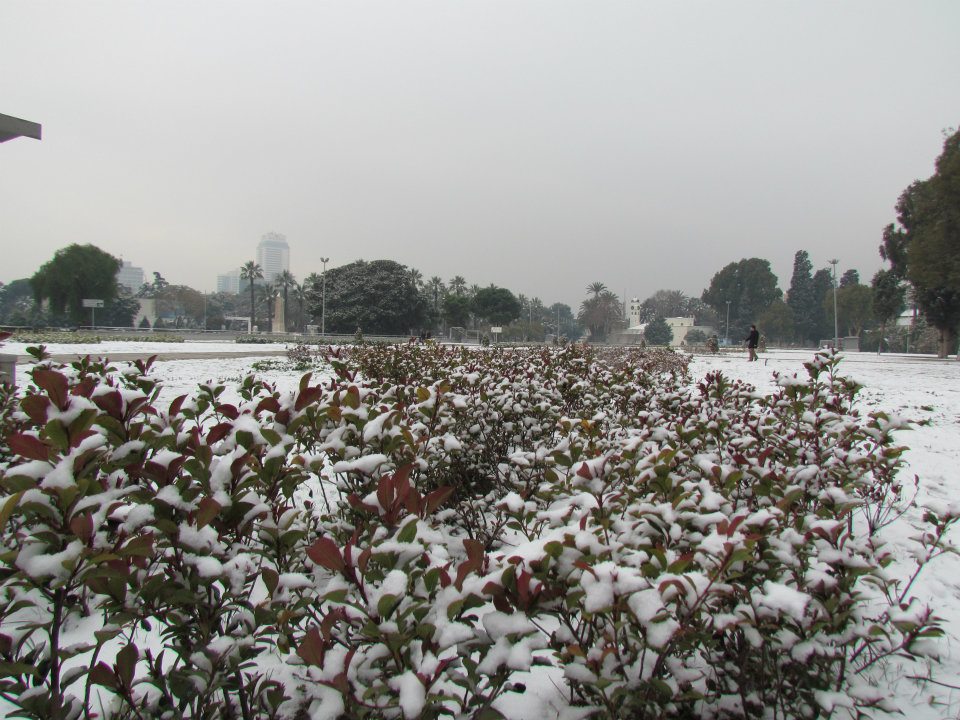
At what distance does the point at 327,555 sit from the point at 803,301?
3412 inches

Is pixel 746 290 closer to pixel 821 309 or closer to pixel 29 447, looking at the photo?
pixel 821 309

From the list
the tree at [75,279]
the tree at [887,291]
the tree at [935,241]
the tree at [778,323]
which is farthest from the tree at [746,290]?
the tree at [75,279]

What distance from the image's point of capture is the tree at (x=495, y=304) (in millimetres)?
65812

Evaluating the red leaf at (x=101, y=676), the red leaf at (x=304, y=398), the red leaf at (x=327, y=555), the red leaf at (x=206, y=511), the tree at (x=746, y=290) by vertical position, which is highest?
the tree at (x=746, y=290)

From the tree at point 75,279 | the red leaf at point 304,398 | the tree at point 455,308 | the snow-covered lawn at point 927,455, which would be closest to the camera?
the red leaf at point 304,398

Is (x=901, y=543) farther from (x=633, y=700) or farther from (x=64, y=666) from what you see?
(x=64, y=666)

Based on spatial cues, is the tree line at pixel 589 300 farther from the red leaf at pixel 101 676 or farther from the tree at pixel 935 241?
the red leaf at pixel 101 676

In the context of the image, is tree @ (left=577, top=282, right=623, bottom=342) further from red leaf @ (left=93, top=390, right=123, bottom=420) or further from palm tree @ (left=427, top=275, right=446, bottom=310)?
red leaf @ (left=93, top=390, right=123, bottom=420)

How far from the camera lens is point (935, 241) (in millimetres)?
21781

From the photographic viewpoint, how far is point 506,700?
6.01 feet

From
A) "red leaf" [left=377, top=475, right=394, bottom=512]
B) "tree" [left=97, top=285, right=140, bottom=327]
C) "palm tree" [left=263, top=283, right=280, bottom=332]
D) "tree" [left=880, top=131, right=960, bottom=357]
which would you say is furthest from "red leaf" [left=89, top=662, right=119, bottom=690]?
"palm tree" [left=263, top=283, right=280, bottom=332]

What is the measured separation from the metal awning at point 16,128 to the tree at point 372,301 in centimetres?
4551

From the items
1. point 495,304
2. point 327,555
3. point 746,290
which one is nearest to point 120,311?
point 495,304

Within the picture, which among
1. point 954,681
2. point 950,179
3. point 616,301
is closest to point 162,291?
point 616,301
